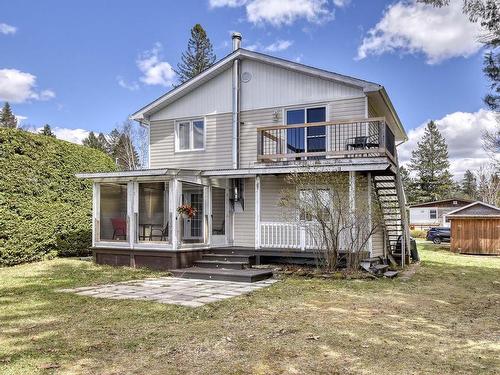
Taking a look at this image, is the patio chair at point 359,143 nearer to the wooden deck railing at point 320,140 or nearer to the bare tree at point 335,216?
the wooden deck railing at point 320,140

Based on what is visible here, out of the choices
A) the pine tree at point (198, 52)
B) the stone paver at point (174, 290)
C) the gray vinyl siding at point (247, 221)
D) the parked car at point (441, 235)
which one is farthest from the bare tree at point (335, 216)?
the pine tree at point (198, 52)

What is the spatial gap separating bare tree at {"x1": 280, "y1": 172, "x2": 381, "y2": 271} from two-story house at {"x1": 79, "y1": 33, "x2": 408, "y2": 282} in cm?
45

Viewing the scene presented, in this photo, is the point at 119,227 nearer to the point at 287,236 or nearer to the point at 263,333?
the point at 287,236

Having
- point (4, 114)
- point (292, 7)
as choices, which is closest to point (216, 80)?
point (292, 7)

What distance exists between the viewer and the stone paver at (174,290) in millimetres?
7983

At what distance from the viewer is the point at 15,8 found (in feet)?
66.8

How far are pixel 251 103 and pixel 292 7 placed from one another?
540 centimetres

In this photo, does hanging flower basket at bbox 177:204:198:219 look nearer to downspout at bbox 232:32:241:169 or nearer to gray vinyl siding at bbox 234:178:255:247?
gray vinyl siding at bbox 234:178:255:247

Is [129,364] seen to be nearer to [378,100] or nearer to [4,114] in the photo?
[378,100]

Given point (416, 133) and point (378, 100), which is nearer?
point (378, 100)

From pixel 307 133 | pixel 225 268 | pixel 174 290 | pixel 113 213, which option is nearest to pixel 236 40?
pixel 307 133

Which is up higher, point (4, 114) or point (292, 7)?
point (4, 114)

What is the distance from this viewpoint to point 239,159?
14844 mm

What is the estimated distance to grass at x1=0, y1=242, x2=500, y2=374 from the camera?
4387 mm
